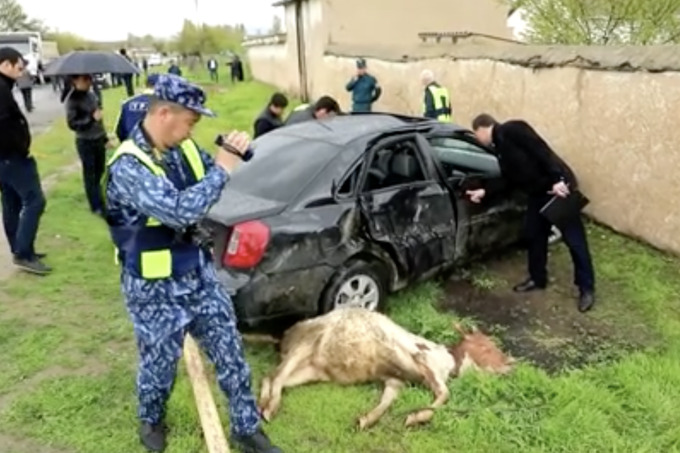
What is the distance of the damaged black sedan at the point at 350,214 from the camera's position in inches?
160

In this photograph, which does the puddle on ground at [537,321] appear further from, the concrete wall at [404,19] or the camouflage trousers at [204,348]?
the concrete wall at [404,19]

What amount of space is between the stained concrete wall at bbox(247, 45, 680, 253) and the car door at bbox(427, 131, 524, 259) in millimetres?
1299

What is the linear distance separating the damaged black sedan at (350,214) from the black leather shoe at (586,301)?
86 centimetres

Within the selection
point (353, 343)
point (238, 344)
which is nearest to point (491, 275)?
point (353, 343)

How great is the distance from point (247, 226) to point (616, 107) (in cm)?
400

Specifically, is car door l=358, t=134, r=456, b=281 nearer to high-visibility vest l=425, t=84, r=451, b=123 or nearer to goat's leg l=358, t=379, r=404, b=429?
goat's leg l=358, t=379, r=404, b=429

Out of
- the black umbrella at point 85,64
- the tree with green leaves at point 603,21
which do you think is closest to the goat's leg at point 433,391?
the black umbrella at point 85,64

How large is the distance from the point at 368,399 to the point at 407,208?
1.58 meters

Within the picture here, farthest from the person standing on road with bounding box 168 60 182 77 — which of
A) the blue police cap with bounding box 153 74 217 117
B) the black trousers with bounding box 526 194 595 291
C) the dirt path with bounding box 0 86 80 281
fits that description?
the black trousers with bounding box 526 194 595 291

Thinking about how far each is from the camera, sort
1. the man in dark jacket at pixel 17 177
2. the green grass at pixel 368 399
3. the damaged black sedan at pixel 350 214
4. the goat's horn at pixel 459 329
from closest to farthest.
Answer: the green grass at pixel 368 399, the damaged black sedan at pixel 350 214, the goat's horn at pixel 459 329, the man in dark jacket at pixel 17 177

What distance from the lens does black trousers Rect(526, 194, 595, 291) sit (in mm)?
5078

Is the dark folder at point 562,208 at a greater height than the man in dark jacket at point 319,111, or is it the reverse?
the man in dark jacket at point 319,111

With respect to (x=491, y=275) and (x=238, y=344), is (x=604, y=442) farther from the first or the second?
(x=491, y=275)

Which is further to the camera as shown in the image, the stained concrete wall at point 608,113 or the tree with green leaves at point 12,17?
the tree with green leaves at point 12,17
